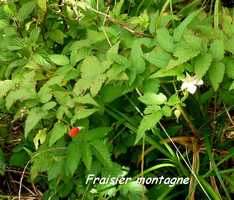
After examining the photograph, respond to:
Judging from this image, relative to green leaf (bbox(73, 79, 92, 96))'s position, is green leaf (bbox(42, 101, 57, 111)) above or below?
below

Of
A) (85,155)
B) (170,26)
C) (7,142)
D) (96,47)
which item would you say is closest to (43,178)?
(7,142)

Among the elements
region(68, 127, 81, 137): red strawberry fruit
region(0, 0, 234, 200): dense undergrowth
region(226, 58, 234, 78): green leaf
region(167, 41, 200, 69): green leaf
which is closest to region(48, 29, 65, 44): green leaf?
region(0, 0, 234, 200): dense undergrowth

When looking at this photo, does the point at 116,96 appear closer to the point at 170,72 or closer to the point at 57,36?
the point at 170,72

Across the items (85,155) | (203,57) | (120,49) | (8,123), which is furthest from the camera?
(8,123)

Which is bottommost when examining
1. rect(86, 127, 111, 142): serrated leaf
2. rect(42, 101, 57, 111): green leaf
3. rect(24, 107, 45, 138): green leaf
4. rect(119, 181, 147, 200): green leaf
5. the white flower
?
rect(119, 181, 147, 200): green leaf

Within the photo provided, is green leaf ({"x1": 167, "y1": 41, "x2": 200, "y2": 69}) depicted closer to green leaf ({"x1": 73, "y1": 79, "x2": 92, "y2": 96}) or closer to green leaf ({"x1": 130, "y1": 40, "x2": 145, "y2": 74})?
green leaf ({"x1": 130, "y1": 40, "x2": 145, "y2": 74})

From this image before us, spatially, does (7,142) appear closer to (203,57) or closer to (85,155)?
(85,155)
